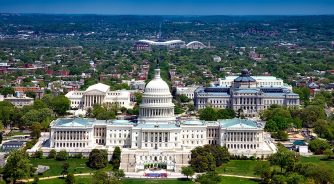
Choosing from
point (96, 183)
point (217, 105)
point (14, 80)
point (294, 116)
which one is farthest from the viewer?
point (14, 80)

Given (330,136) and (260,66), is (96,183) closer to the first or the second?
(330,136)

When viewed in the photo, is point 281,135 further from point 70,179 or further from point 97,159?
point 70,179

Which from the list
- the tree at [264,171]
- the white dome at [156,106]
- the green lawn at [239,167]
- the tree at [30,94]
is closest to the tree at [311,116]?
the white dome at [156,106]

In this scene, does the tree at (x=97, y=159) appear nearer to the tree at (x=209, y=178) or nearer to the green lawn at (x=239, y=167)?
the green lawn at (x=239, y=167)

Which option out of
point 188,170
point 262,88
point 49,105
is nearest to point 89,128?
point 188,170

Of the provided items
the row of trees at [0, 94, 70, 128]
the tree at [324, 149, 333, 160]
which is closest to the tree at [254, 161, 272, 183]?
the tree at [324, 149, 333, 160]

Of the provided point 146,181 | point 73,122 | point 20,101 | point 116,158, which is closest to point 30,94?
point 20,101
